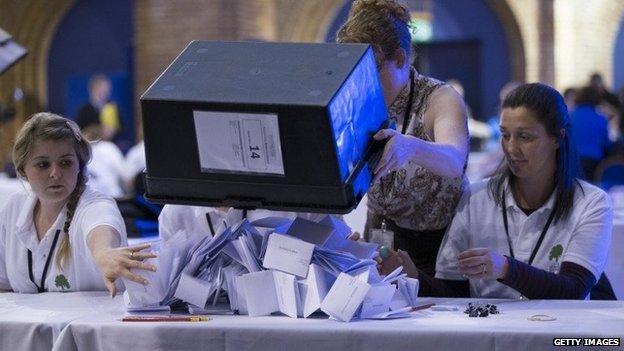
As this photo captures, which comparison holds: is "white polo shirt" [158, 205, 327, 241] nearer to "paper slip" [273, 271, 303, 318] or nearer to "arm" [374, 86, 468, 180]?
"arm" [374, 86, 468, 180]

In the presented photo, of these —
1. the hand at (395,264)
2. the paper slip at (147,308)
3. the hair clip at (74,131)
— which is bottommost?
the hand at (395,264)

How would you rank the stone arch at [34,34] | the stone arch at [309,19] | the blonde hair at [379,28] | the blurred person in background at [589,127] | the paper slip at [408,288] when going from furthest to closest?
the stone arch at [34,34] → the stone arch at [309,19] → the blurred person in background at [589,127] → the blonde hair at [379,28] → the paper slip at [408,288]

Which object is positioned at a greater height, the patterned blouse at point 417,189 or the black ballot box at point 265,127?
the black ballot box at point 265,127

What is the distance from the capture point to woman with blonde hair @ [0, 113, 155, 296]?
9.82 feet

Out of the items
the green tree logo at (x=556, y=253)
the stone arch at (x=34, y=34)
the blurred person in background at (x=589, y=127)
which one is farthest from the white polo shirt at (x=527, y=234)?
the stone arch at (x=34, y=34)

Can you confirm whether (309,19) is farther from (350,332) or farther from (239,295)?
(350,332)

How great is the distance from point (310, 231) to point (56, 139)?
826 mm

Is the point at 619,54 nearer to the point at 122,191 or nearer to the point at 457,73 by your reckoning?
the point at 457,73

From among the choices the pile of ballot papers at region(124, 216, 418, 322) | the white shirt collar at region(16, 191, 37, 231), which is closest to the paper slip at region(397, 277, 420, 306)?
the pile of ballot papers at region(124, 216, 418, 322)

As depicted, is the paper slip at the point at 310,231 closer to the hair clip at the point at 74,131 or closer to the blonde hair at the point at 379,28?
the blonde hair at the point at 379,28

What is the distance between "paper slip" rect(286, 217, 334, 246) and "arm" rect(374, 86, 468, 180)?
0.19m

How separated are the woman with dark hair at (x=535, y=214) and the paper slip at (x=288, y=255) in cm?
38

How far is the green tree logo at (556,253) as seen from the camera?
9.52 feet

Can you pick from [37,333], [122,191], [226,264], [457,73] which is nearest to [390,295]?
[226,264]
